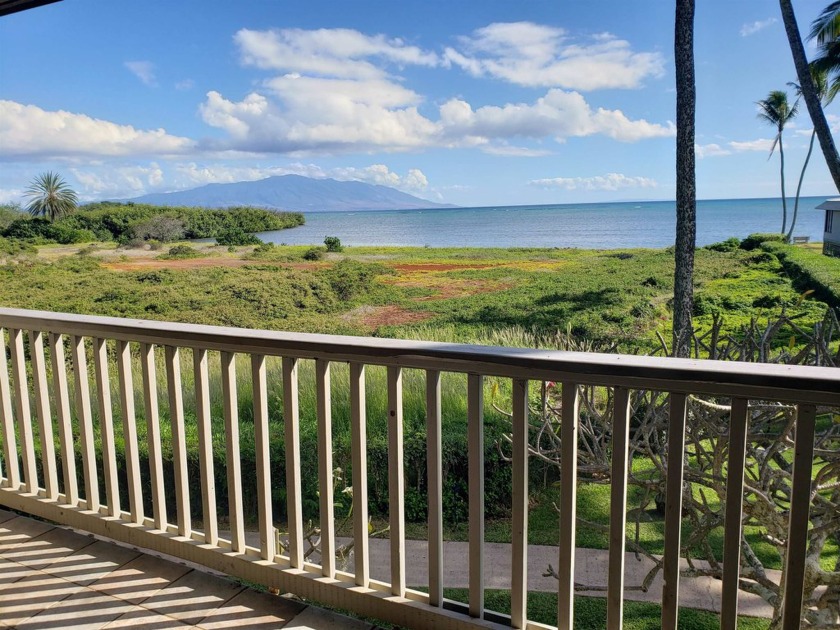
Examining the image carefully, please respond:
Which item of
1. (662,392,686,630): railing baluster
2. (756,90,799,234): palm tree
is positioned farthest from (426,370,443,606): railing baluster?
(756,90,799,234): palm tree

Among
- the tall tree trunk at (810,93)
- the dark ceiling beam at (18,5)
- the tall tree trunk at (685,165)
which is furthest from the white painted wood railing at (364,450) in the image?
the tall tree trunk at (810,93)

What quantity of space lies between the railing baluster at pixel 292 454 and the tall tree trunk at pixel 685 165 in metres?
3.40

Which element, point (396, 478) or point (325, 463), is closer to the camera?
point (396, 478)

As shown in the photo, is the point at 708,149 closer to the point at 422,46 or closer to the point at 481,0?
the point at 481,0

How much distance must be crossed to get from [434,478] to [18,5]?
249cm

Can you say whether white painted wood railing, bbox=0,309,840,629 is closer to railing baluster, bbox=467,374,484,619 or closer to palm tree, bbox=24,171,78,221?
railing baluster, bbox=467,374,484,619

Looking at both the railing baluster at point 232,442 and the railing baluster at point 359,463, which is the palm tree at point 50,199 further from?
the railing baluster at point 359,463

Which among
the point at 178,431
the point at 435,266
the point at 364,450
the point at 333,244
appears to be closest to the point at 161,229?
the point at 333,244

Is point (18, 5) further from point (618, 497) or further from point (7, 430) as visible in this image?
point (618, 497)

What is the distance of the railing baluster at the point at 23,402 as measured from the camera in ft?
8.15

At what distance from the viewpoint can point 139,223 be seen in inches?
291

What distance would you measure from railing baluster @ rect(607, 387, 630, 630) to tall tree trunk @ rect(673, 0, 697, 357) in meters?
3.33

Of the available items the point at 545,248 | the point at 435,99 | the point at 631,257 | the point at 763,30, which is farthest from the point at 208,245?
the point at 763,30

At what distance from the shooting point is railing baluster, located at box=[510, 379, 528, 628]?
1.55 m
